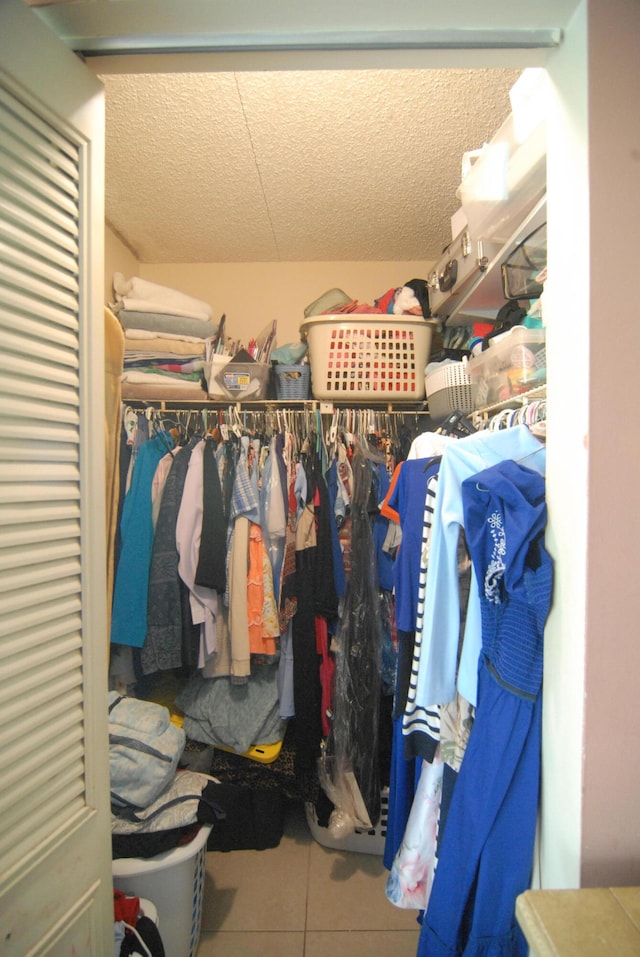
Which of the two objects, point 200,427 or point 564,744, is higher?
point 200,427

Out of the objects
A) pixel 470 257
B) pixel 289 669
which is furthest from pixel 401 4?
pixel 289 669

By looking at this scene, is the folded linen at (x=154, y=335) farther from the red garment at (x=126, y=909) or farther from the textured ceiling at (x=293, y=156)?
the red garment at (x=126, y=909)

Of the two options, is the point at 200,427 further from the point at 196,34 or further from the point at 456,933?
the point at 456,933

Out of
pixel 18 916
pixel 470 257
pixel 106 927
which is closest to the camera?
pixel 18 916

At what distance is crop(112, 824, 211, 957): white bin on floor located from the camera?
1237 millimetres

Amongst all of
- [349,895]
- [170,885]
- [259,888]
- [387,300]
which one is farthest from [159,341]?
[349,895]

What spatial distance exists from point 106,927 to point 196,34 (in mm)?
1511

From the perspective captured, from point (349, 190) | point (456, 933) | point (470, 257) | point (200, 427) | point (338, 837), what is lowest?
point (338, 837)

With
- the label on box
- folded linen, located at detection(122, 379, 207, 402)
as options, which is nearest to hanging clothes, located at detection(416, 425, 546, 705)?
the label on box

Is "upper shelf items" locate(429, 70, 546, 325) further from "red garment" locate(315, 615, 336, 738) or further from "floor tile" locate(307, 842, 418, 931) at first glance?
"floor tile" locate(307, 842, 418, 931)

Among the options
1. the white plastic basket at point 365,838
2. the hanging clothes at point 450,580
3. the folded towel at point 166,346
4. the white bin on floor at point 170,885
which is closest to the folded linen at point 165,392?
the folded towel at point 166,346

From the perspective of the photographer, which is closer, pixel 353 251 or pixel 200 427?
pixel 200 427

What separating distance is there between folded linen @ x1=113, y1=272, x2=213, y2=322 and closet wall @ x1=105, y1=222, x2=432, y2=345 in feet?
1.19

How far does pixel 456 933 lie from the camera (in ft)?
2.70
